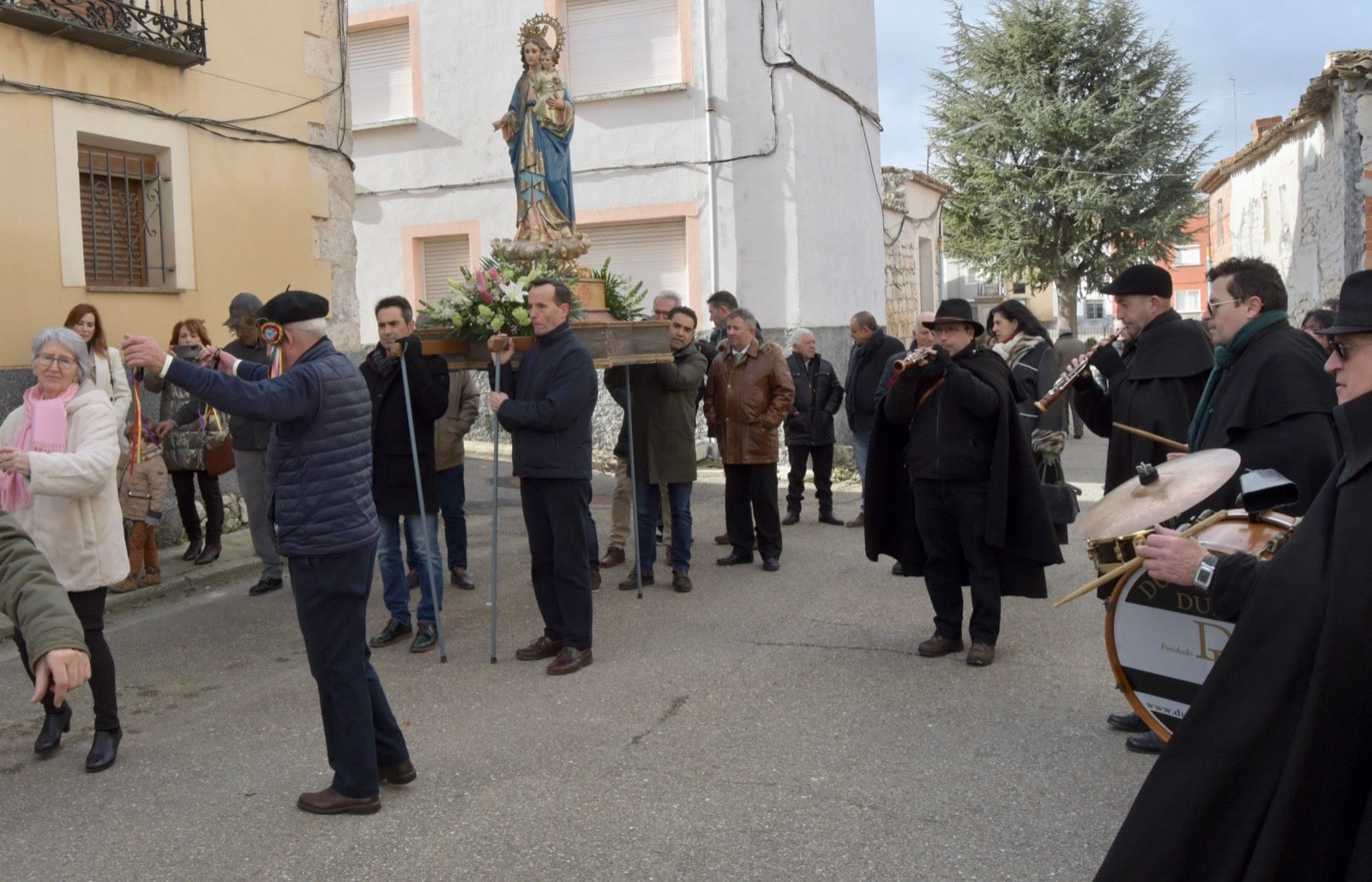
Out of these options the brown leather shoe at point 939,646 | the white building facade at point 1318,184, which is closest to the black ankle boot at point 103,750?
the brown leather shoe at point 939,646

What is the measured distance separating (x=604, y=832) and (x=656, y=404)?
460 centimetres

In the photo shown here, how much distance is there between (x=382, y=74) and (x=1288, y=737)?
1632 cm

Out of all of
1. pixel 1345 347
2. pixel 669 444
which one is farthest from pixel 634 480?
pixel 1345 347

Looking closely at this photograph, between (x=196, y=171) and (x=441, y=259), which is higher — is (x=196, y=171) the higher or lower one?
the higher one

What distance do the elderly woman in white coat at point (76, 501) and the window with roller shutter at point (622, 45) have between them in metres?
10.9

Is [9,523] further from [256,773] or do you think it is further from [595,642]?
[595,642]

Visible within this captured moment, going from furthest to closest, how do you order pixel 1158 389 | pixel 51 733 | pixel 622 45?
1. pixel 622 45
2. pixel 1158 389
3. pixel 51 733

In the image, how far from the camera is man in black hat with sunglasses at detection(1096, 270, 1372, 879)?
2.19m

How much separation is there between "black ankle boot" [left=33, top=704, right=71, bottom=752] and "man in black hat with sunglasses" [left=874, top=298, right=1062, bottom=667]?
4.10 meters

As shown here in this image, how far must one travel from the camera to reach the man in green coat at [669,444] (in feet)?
27.3

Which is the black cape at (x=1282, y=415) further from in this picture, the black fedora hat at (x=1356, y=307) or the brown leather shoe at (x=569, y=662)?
the brown leather shoe at (x=569, y=662)

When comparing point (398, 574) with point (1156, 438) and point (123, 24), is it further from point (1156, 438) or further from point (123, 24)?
point (123, 24)

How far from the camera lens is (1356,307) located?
236 centimetres

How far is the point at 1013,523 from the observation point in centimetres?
616
